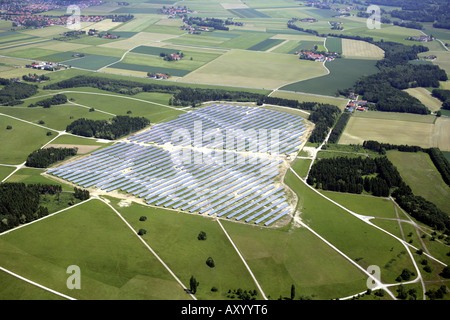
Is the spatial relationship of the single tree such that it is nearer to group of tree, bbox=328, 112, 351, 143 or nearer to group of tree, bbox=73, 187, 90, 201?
group of tree, bbox=73, 187, 90, 201

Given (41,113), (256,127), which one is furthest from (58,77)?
(256,127)

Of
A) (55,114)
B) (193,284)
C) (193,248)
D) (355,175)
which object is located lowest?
(193,248)

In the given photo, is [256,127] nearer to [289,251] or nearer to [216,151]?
[216,151]

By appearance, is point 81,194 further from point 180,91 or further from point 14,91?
point 14,91

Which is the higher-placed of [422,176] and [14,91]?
[14,91]
